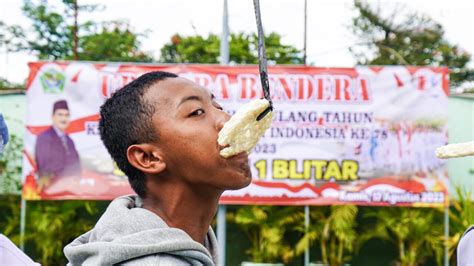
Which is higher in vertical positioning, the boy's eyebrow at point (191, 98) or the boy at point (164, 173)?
the boy's eyebrow at point (191, 98)

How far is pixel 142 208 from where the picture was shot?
1.60 metres

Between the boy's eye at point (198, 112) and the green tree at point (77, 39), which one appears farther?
the green tree at point (77, 39)

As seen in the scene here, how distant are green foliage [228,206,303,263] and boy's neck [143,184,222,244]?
22.1 feet

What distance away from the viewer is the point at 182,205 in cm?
157

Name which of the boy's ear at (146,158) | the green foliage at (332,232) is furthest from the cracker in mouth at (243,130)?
the green foliage at (332,232)

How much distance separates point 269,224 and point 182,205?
697 centimetres

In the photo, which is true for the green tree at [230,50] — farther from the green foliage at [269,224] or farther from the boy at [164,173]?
the boy at [164,173]

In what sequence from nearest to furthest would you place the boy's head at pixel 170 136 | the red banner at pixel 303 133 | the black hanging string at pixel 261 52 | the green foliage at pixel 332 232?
the black hanging string at pixel 261 52
the boy's head at pixel 170 136
the red banner at pixel 303 133
the green foliage at pixel 332 232

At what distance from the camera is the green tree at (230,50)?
33.3 feet

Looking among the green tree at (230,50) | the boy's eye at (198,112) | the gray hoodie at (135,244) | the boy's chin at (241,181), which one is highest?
the green tree at (230,50)

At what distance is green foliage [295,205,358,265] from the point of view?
8.34 m

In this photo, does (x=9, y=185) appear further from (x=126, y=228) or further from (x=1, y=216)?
(x=126, y=228)

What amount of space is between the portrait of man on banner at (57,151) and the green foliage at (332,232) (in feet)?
8.75

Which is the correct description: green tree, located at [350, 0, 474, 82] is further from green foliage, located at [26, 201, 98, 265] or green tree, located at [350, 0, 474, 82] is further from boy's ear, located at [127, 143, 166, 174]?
boy's ear, located at [127, 143, 166, 174]
